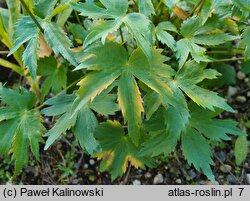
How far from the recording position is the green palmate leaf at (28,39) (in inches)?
47.7

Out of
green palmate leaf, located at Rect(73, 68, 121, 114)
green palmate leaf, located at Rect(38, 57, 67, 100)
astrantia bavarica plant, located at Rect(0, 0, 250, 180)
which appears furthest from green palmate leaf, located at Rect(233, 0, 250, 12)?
green palmate leaf, located at Rect(38, 57, 67, 100)

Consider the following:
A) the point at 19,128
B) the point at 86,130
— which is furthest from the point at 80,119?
the point at 19,128

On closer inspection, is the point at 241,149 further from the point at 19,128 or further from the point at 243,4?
the point at 19,128

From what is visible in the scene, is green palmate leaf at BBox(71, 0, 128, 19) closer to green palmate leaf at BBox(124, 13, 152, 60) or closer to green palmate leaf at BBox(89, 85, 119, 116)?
green palmate leaf at BBox(124, 13, 152, 60)

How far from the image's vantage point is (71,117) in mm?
1237

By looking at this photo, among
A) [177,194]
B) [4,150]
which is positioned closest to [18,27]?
Result: [4,150]

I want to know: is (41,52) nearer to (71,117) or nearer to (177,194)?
(71,117)

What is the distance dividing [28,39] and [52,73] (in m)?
0.23

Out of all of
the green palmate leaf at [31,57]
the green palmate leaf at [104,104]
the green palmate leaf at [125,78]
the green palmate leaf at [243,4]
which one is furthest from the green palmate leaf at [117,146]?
the green palmate leaf at [243,4]

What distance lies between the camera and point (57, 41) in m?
1.23

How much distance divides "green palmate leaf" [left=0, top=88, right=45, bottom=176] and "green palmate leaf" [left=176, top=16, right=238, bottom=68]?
18.8 inches

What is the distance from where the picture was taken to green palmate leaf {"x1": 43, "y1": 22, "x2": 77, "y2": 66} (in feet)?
4.02

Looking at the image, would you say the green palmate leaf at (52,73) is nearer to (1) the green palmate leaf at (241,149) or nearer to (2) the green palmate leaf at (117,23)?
(2) the green palmate leaf at (117,23)

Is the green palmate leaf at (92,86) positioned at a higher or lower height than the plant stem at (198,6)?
lower
